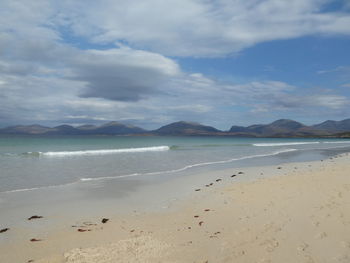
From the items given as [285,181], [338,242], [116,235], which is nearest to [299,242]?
[338,242]

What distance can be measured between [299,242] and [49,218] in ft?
21.4

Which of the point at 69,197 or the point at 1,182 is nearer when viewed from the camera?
the point at 69,197

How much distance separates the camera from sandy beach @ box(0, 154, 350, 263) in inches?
201

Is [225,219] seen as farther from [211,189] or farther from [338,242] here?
[211,189]

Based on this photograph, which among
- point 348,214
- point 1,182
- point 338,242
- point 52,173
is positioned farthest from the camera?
point 52,173

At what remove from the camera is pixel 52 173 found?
55.2 feet

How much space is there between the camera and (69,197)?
10.6 meters

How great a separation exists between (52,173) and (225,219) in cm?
1283

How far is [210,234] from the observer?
6.29 metres

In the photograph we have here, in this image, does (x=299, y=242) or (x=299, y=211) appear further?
(x=299, y=211)

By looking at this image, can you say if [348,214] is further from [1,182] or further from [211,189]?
[1,182]

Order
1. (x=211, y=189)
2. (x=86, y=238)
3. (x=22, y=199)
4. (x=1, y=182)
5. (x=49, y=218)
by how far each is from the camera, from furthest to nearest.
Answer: (x=1, y=182), (x=211, y=189), (x=22, y=199), (x=49, y=218), (x=86, y=238)

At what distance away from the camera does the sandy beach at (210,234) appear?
5105 mm

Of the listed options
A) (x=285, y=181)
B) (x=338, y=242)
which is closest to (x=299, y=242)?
(x=338, y=242)
